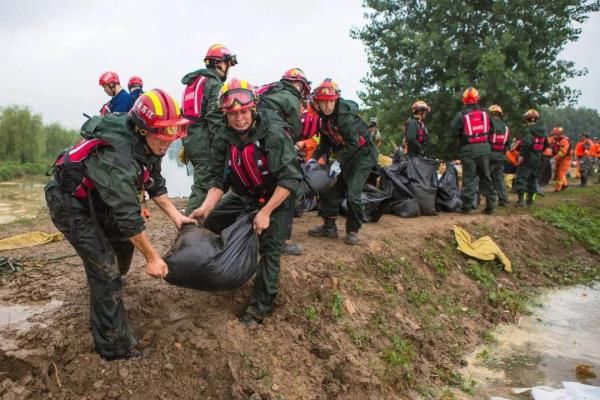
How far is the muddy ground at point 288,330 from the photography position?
2916mm

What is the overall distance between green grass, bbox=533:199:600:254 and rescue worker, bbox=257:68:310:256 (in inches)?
211

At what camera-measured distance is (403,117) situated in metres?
13.9

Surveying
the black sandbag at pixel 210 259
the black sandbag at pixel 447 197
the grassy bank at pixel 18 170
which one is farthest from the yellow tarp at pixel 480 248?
the grassy bank at pixel 18 170

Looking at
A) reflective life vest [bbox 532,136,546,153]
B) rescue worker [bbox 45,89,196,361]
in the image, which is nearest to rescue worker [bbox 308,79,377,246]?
rescue worker [bbox 45,89,196,361]

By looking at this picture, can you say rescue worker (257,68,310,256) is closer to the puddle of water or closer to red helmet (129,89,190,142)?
red helmet (129,89,190,142)

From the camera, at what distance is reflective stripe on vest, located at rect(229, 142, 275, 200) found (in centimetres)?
335

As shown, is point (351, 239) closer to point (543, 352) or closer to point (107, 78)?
point (543, 352)

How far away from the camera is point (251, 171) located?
A: 3.42 m

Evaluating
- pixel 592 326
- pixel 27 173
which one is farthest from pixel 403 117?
pixel 27 173

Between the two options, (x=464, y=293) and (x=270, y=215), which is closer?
(x=270, y=215)

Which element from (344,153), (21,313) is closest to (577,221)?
(344,153)

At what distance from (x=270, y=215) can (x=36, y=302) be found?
2041 mm

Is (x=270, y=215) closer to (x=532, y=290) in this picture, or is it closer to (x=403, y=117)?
(x=532, y=290)

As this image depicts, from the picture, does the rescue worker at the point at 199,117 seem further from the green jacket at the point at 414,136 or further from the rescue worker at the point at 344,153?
the green jacket at the point at 414,136
